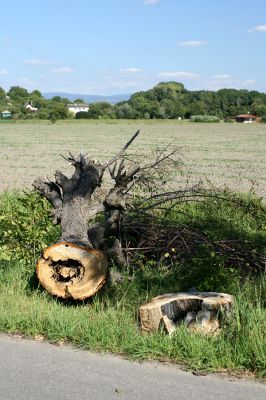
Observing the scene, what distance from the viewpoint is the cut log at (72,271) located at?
544 centimetres

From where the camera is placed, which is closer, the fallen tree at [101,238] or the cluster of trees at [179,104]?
the fallen tree at [101,238]

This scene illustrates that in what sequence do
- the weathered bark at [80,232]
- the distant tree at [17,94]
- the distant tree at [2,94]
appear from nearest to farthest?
the weathered bark at [80,232] < the distant tree at [2,94] < the distant tree at [17,94]

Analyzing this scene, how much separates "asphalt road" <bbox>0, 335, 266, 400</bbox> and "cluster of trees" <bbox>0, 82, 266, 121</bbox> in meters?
109

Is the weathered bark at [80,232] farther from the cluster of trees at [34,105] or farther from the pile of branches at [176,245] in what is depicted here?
the cluster of trees at [34,105]

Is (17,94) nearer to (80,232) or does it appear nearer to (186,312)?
(80,232)

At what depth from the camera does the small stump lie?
4.39m

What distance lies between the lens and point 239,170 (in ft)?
76.7

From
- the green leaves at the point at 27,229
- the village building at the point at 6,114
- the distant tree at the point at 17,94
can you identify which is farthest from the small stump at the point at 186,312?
the distant tree at the point at 17,94

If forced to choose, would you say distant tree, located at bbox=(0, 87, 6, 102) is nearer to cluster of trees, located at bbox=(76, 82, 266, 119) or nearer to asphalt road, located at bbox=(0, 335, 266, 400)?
cluster of trees, located at bbox=(76, 82, 266, 119)

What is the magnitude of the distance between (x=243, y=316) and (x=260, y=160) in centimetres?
2535

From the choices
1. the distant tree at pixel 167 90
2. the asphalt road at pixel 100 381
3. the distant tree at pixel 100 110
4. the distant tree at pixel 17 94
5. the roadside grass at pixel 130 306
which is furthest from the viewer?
the distant tree at pixel 17 94

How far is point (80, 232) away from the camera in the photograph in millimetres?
6188

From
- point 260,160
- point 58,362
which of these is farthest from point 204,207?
point 260,160

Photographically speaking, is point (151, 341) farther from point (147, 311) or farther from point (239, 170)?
point (239, 170)
